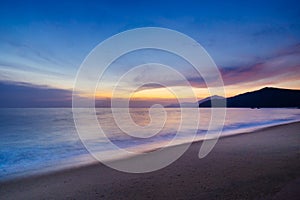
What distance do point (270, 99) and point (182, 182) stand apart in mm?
161766

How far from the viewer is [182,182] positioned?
5.00 m

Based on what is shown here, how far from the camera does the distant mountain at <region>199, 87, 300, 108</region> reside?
5236 inches

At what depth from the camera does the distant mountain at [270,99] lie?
133 meters

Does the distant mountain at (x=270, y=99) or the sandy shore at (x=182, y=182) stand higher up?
the distant mountain at (x=270, y=99)

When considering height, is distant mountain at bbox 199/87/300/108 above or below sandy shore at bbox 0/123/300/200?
above

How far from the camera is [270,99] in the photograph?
142 metres

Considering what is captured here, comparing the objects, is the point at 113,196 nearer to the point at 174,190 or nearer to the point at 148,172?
the point at 174,190

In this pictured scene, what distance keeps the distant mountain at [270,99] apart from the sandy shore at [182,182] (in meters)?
149

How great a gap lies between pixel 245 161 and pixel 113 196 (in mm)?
4775

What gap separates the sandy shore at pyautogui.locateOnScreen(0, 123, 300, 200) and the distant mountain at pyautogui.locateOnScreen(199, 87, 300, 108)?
148754 mm

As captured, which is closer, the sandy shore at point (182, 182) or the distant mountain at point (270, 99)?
the sandy shore at point (182, 182)

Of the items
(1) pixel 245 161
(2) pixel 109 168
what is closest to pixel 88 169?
(2) pixel 109 168

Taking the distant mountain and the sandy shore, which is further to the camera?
the distant mountain

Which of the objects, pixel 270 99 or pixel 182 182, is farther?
pixel 270 99
